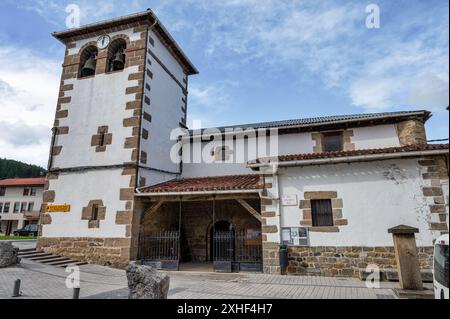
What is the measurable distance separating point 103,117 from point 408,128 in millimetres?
12204

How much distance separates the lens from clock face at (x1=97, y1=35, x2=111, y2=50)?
1249 centimetres

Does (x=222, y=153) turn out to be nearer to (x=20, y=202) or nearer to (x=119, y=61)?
(x=119, y=61)

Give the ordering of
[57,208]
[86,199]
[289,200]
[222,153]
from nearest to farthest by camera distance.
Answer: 1. [289,200]
2. [86,199]
3. [57,208]
4. [222,153]

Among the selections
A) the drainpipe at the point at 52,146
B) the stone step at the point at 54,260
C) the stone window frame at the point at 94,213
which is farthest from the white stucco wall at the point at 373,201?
the drainpipe at the point at 52,146

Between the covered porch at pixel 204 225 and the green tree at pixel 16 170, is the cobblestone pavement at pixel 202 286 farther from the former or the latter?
the green tree at pixel 16 170

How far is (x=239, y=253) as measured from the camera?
1179 cm

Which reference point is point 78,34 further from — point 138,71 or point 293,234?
point 293,234

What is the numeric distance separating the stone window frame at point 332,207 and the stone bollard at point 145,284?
5.33 m

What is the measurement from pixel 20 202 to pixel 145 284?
39189 millimetres

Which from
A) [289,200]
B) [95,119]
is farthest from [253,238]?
[95,119]

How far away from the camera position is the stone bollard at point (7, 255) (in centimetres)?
854

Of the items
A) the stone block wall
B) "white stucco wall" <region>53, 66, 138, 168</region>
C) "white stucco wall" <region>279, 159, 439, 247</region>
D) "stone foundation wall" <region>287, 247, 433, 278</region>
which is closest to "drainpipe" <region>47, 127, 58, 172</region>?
"white stucco wall" <region>53, 66, 138, 168</region>

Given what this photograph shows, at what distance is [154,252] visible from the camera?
435 inches
